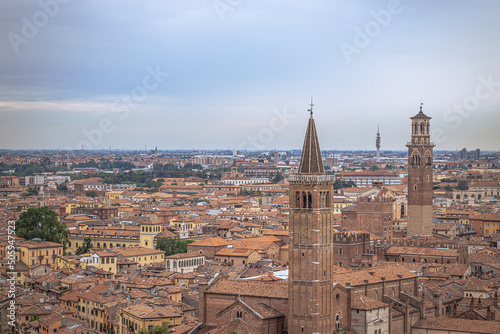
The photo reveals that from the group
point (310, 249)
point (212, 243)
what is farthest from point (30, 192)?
point (310, 249)

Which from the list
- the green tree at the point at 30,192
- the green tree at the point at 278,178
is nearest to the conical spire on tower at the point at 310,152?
the green tree at the point at 30,192

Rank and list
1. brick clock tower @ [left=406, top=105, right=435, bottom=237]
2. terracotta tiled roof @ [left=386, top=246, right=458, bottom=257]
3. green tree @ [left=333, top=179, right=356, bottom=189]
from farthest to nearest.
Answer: green tree @ [left=333, top=179, right=356, bottom=189], brick clock tower @ [left=406, top=105, right=435, bottom=237], terracotta tiled roof @ [left=386, top=246, right=458, bottom=257]

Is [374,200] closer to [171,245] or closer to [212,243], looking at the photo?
[212,243]

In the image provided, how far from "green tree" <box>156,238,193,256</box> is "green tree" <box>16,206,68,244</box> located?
711cm

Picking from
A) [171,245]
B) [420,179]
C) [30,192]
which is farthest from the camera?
[30,192]

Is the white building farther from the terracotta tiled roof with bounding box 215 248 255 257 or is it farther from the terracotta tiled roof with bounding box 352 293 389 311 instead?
the terracotta tiled roof with bounding box 352 293 389 311

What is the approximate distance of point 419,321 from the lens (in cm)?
3297

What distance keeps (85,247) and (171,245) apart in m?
6.46

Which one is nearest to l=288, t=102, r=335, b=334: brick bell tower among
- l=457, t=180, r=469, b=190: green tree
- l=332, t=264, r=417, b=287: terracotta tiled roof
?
l=332, t=264, r=417, b=287: terracotta tiled roof

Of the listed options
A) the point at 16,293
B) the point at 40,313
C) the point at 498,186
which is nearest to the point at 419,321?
the point at 40,313

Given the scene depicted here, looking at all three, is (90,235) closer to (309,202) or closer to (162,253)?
(162,253)

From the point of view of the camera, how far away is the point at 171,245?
5631 cm

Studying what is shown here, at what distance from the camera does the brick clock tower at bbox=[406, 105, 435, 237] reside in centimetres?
5531

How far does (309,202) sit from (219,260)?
895 inches
